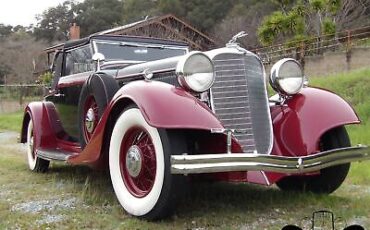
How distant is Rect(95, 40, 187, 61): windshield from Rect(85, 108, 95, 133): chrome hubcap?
2.86ft

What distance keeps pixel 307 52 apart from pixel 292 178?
12.4 meters

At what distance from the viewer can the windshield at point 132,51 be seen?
18.8 feet

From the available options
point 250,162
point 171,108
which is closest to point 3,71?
point 171,108

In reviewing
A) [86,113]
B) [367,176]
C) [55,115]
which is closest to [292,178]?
[367,176]

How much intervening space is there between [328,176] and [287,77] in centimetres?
91

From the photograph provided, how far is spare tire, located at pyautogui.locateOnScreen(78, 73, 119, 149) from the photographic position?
4.55m

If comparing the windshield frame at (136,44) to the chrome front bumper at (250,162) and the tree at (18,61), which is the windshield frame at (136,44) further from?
the tree at (18,61)

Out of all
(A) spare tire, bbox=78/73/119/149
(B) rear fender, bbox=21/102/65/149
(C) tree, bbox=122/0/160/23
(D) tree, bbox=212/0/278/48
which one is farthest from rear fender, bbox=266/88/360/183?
(C) tree, bbox=122/0/160/23

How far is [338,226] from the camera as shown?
3.41 metres

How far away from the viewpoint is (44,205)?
166 inches

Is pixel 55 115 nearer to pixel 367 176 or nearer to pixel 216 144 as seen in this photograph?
pixel 216 144

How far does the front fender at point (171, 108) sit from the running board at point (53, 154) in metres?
1.64

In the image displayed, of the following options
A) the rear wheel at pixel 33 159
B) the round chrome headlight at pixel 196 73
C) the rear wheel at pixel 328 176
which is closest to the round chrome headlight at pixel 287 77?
the rear wheel at pixel 328 176

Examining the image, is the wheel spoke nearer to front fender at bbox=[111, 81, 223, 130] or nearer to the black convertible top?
front fender at bbox=[111, 81, 223, 130]
